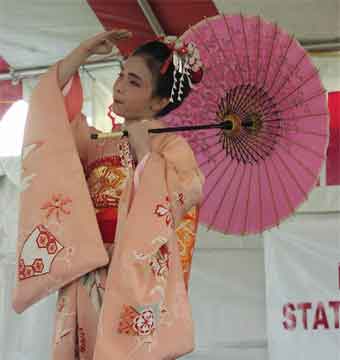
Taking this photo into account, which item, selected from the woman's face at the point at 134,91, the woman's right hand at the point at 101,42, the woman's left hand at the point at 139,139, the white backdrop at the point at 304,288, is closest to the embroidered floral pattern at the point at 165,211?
the woman's left hand at the point at 139,139

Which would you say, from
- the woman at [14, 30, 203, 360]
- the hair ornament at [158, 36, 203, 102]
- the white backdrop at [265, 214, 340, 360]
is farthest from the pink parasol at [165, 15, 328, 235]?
the white backdrop at [265, 214, 340, 360]

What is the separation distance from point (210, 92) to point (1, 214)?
146 cm

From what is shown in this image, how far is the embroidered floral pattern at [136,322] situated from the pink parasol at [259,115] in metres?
0.58

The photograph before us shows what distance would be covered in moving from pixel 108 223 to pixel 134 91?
0.29 metres

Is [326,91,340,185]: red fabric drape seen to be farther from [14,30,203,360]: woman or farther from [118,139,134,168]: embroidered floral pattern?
[118,139,134,168]: embroidered floral pattern

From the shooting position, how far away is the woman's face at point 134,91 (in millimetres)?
1471

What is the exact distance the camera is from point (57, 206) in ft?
4.44

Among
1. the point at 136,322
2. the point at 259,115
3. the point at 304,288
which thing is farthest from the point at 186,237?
the point at 304,288

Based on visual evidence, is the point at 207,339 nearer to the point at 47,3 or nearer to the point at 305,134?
the point at 305,134

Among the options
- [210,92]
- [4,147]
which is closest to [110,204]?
[210,92]

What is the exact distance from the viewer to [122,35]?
1487mm

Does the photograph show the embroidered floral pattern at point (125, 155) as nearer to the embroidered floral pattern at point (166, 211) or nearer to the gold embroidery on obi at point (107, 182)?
the gold embroidery on obi at point (107, 182)

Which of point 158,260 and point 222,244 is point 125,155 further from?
point 222,244

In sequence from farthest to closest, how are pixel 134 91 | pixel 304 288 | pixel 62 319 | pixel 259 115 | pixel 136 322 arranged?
pixel 304 288 → pixel 259 115 → pixel 134 91 → pixel 62 319 → pixel 136 322
